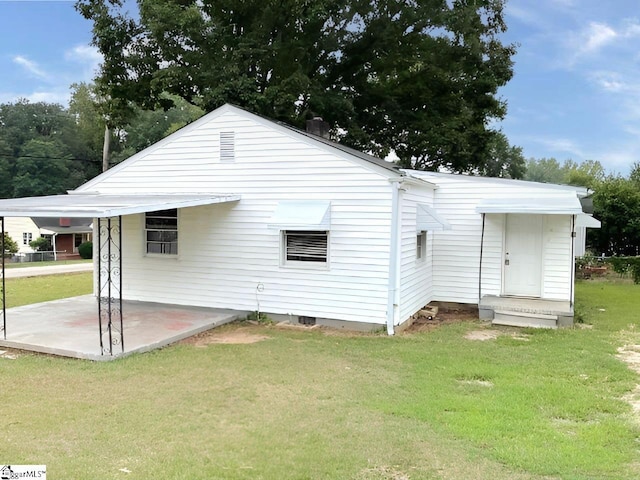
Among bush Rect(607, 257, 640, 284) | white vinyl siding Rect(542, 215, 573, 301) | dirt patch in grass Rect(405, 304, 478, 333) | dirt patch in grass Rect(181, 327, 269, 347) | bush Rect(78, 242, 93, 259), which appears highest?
white vinyl siding Rect(542, 215, 573, 301)

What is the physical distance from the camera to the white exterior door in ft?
35.9

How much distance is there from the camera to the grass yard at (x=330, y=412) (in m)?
3.96

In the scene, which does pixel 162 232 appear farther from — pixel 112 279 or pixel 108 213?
pixel 108 213

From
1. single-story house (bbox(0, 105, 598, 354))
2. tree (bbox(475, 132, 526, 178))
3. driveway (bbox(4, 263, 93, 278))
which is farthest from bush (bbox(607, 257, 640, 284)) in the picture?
tree (bbox(475, 132, 526, 178))

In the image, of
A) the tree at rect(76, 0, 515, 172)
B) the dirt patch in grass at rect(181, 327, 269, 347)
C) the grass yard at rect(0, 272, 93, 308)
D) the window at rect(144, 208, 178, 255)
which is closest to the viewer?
Answer: the dirt patch in grass at rect(181, 327, 269, 347)

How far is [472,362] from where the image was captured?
712 centimetres

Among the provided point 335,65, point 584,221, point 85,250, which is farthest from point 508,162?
point 85,250

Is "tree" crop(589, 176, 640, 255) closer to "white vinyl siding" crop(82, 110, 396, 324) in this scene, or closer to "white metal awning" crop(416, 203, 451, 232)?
"white metal awning" crop(416, 203, 451, 232)

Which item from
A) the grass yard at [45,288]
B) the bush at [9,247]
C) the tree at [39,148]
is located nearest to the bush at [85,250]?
the bush at [9,247]

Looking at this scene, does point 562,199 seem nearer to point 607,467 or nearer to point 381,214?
point 381,214

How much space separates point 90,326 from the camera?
8.94m

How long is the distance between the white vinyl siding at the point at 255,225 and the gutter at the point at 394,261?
12 cm

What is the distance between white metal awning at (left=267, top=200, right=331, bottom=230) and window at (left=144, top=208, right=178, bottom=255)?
270 cm

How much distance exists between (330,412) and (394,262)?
425 centimetres
